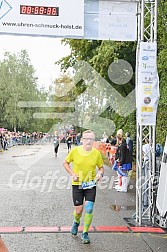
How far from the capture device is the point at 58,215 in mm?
8625

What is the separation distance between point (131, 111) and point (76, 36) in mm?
13369

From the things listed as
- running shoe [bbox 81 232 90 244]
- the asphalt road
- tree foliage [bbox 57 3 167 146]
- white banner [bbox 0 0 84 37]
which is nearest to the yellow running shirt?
running shoe [bbox 81 232 90 244]

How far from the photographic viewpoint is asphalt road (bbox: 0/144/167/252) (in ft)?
21.1

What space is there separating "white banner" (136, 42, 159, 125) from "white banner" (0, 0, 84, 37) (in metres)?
1.29

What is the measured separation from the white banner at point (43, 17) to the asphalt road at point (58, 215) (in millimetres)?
3606

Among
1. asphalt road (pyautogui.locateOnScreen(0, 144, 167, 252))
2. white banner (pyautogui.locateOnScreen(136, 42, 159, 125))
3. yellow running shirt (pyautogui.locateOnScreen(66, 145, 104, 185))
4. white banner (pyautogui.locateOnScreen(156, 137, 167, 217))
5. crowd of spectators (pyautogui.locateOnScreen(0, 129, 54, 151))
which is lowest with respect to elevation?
crowd of spectators (pyautogui.locateOnScreen(0, 129, 54, 151))

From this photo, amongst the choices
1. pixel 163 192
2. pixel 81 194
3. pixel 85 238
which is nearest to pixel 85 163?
pixel 81 194

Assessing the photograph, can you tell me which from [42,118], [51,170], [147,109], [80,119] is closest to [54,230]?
[147,109]

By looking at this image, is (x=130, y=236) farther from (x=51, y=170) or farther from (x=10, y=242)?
(x=51, y=170)

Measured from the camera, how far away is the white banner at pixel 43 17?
7.72m

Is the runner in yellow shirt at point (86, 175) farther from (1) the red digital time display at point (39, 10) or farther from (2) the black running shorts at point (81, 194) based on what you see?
(1) the red digital time display at point (39, 10)

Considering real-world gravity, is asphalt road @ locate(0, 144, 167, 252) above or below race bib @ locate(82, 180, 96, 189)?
below

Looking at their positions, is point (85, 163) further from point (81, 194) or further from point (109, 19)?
point (109, 19)

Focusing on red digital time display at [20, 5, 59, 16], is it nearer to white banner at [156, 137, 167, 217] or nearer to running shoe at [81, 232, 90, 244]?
white banner at [156, 137, 167, 217]
